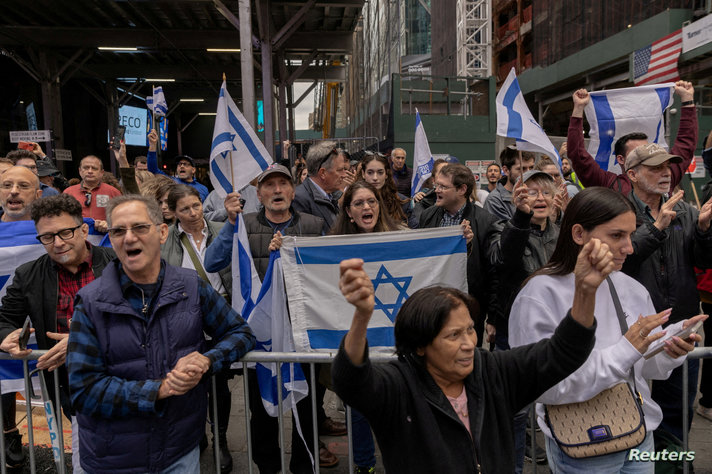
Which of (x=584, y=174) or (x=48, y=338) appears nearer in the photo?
(x=48, y=338)

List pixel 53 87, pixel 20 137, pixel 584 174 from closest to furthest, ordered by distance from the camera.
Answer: pixel 584 174, pixel 20 137, pixel 53 87

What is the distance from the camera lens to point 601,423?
215 centimetres

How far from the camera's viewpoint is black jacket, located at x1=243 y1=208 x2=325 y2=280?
381cm

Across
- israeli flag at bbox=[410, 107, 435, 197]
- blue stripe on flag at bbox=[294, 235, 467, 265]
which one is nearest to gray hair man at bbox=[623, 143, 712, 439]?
blue stripe on flag at bbox=[294, 235, 467, 265]

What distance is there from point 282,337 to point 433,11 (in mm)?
42989

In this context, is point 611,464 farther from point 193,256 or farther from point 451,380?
point 193,256

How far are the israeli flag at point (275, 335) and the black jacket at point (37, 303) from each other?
1.10 meters

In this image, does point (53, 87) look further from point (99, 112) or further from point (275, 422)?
point (275, 422)

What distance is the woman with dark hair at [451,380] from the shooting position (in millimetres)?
1812

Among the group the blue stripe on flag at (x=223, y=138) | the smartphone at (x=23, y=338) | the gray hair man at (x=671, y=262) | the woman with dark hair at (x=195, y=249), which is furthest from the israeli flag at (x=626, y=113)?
the smartphone at (x=23, y=338)

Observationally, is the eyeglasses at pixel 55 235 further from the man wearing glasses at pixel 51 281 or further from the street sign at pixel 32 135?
the street sign at pixel 32 135

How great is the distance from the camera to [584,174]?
4246 mm

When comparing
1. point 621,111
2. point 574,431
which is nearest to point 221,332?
point 574,431

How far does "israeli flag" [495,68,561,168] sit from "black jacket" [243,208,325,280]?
1705 millimetres
